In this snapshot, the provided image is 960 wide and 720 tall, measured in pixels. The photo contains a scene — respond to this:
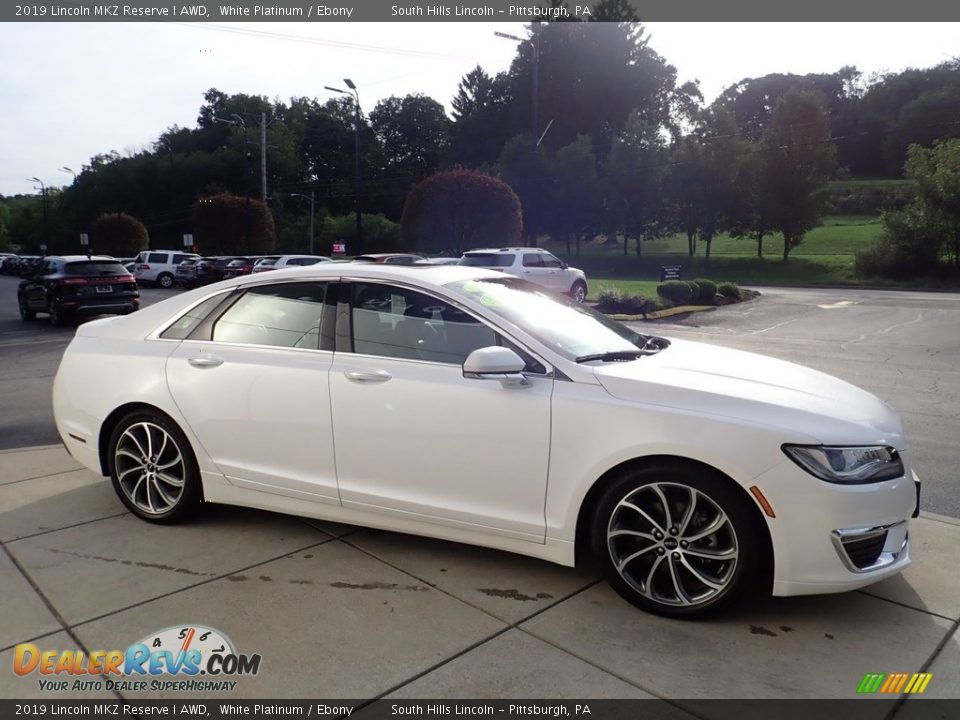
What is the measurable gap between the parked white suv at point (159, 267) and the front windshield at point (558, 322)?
3420 cm

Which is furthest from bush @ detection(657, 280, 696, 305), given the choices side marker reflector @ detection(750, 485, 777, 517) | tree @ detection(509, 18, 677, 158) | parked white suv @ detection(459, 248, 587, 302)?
tree @ detection(509, 18, 677, 158)

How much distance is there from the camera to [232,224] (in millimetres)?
44312

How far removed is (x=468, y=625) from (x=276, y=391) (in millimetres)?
1602

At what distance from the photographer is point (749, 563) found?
3.04 m

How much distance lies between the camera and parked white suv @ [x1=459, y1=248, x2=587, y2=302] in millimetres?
21531

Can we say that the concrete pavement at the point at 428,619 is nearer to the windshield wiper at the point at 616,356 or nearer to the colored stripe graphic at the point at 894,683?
the colored stripe graphic at the point at 894,683

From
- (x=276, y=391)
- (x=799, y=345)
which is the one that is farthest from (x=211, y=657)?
(x=799, y=345)

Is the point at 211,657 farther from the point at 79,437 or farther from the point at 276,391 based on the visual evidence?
the point at 79,437

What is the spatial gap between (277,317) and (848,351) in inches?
482

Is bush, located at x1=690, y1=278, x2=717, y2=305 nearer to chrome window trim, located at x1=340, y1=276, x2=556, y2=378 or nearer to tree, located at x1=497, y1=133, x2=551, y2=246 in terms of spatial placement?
chrome window trim, located at x1=340, y1=276, x2=556, y2=378

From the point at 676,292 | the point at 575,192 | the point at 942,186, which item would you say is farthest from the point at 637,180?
the point at 676,292

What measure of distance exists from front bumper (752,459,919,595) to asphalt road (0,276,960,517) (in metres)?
2.15

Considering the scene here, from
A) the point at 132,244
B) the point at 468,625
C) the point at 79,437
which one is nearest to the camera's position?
the point at 468,625

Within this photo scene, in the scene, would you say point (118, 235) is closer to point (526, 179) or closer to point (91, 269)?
point (526, 179)
